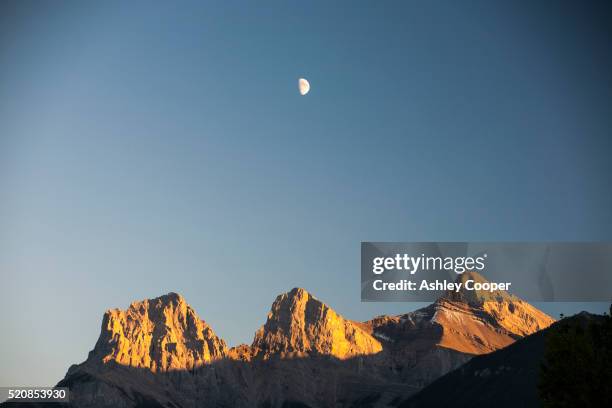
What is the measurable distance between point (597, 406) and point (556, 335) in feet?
25.0

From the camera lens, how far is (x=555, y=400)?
94125 mm

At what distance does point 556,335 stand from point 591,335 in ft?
16.1

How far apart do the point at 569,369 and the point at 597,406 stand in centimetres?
433

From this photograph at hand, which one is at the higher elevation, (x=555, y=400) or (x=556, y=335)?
(x=556, y=335)

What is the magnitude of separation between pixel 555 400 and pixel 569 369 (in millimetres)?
3130

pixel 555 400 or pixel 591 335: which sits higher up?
pixel 591 335

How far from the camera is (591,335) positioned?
98.8 m

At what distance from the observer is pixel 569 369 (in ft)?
310

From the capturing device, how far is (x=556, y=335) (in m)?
96.1

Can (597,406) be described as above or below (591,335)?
below

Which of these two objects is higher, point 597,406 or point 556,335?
point 556,335

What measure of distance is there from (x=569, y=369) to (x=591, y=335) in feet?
19.4

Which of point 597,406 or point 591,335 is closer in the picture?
point 597,406
